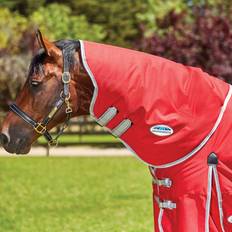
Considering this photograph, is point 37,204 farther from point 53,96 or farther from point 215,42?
point 215,42

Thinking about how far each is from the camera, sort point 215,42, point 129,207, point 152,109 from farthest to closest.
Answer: point 215,42, point 129,207, point 152,109

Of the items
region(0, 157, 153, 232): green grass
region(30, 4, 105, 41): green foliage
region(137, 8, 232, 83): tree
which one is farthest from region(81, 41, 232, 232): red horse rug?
region(30, 4, 105, 41): green foliage

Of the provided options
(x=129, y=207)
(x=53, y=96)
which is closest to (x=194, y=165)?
(x=53, y=96)

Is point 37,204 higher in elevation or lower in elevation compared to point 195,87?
lower

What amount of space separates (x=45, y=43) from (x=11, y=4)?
4904 cm

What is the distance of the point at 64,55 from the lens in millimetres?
3270

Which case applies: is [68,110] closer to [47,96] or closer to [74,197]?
[47,96]

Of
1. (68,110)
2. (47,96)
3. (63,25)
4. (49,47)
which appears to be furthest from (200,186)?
(63,25)

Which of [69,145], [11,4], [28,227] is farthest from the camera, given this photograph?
[11,4]

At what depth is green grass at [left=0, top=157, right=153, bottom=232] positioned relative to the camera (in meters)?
8.32

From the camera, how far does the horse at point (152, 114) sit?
321 centimetres

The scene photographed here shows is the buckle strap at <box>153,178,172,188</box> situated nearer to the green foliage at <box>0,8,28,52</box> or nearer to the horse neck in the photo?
the horse neck

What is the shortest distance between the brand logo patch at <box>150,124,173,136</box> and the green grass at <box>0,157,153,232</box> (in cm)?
463

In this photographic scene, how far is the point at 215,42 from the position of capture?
24031 mm
